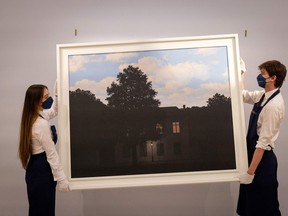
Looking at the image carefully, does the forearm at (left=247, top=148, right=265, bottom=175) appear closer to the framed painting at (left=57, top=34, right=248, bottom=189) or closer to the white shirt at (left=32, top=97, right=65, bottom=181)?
the framed painting at (left=57, top=34, right=248, bottom=189)

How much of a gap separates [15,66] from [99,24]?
87 cm

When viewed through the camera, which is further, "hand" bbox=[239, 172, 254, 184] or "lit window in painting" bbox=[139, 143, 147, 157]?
"lit window in painting" bbox=[139, 143, 147, 157]

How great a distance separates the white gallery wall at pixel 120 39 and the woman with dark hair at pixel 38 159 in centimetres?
78

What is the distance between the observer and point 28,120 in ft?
6.26

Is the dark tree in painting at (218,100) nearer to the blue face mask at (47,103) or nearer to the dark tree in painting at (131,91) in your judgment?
the dark tree in painting at (131,91)

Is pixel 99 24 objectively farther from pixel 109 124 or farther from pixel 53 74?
pixel 109 124

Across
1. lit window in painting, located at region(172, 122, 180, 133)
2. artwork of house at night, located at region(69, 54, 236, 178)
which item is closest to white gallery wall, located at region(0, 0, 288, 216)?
artwork of house at night, located at region(69, 54, 236, 178)

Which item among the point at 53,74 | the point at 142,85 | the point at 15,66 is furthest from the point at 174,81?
the point at 15,66

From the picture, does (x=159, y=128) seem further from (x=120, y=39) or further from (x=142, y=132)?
(x=120, y=39)

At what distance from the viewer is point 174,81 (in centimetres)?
212

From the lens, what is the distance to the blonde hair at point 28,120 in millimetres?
1883

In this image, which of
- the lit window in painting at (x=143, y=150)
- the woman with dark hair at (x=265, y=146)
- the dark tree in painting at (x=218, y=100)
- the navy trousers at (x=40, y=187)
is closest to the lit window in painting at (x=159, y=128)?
the lit window in painting at (x=143, y=150)

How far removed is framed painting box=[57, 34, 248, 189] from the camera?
6.64 feet

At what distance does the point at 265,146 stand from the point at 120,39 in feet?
5.07
